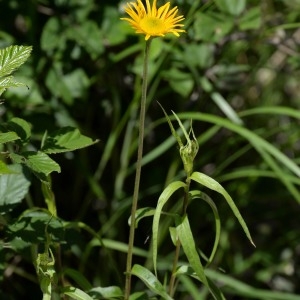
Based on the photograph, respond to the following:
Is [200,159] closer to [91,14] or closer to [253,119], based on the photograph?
[253,119]

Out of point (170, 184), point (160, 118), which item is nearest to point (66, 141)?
point (170, 184)

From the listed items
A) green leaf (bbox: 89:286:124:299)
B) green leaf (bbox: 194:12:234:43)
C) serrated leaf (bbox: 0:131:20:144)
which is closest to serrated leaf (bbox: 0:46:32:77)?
serrated leaf (bbox: 0:131:20:144)

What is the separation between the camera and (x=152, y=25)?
0.84 metres

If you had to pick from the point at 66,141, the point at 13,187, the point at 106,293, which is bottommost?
the point at 106,293

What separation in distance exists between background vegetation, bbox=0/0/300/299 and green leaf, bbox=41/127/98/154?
0.27 metres

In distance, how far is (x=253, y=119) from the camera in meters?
1.84

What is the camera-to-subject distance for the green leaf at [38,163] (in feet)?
2.85

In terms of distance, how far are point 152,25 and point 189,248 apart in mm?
288

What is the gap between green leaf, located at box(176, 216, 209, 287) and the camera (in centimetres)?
90

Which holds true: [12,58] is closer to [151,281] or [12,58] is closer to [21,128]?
[21,128]

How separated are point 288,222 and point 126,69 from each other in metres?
0.60

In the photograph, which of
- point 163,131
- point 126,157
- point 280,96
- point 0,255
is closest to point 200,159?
point 163,131

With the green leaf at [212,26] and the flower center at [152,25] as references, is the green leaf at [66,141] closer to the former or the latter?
the flower center at [152,25]

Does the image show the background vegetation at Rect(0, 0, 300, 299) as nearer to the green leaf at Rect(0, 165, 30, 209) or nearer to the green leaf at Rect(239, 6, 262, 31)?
the green leaf at Rect(239, 6, 262, 31)
